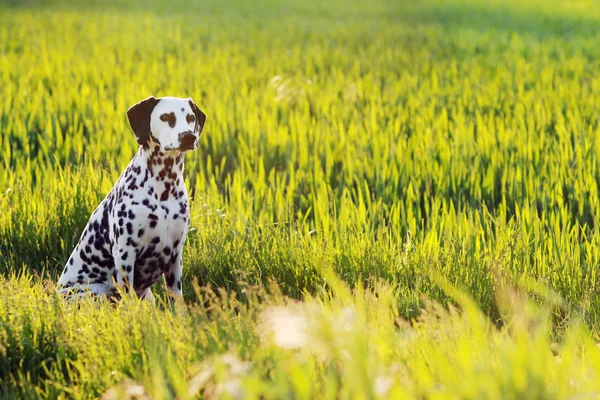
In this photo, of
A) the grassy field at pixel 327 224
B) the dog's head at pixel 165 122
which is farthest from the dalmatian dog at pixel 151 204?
the grassy field at pixel 327 224

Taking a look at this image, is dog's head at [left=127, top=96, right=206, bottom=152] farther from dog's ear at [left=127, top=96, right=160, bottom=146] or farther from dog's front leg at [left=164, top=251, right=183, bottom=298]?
dog's front leg at [left=164, top=251, right=183, bottom=298]

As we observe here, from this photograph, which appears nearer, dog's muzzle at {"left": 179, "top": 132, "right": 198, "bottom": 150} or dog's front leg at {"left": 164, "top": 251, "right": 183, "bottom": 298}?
dog's muzzle at {"left": 179, "top": 132, "right": 198, "bottom": 150}

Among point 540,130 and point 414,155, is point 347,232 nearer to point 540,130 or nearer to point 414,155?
point 414,155

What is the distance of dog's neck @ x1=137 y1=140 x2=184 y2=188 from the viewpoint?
2.94 m

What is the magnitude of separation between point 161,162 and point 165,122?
0.56 feet

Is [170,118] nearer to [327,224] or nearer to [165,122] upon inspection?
[165,122]

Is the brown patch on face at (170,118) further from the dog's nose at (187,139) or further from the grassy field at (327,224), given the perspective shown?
the grassy field at (327,224)

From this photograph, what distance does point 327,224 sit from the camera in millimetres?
3898

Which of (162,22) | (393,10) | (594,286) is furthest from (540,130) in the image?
(393,10)

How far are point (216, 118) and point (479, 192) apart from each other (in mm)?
2739

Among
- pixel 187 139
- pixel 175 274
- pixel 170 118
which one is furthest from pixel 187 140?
pixel 175 274

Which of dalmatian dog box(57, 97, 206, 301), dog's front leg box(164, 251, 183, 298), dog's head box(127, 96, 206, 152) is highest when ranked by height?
dog's head box(127, 96, 206, 152)

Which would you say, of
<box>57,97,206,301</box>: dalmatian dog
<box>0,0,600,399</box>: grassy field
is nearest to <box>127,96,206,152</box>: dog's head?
<box>57,97,206,301</box>: dalmatian dog

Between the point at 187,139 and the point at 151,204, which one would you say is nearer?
the point at 187,139
